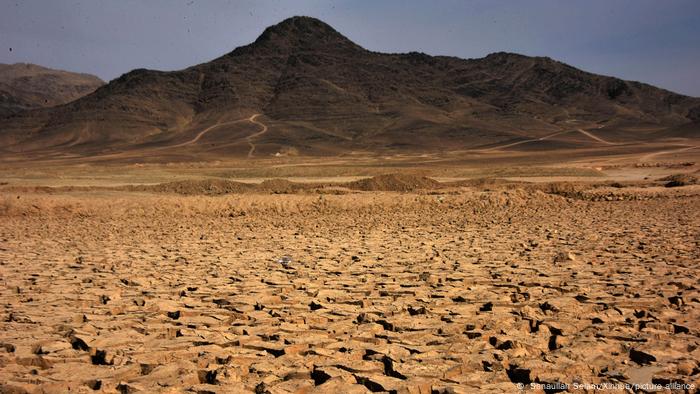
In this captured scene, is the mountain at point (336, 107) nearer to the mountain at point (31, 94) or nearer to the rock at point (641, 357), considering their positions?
the mountain at point (31, 94)

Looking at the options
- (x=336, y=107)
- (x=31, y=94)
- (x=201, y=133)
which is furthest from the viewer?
(x=31, y=94)

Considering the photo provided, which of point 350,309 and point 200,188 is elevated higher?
point 200,188

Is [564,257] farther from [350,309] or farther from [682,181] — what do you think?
[682,181]

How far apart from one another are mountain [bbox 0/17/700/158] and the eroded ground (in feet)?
205

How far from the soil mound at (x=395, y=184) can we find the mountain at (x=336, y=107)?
49.9 meters

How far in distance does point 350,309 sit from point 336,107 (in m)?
104

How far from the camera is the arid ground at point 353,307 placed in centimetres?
362

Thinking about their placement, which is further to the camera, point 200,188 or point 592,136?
point 592,136

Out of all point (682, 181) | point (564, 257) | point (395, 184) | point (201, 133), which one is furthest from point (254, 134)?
point (564, 257)

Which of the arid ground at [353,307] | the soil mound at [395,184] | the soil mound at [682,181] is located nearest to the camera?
the arid ground at [353,307]

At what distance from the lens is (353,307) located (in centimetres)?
518

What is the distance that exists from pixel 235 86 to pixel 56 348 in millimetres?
118981

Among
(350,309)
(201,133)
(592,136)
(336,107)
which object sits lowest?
(350,309)

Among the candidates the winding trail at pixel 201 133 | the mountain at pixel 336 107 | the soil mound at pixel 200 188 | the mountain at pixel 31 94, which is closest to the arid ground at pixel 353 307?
the soil mound at pixel 200 188
